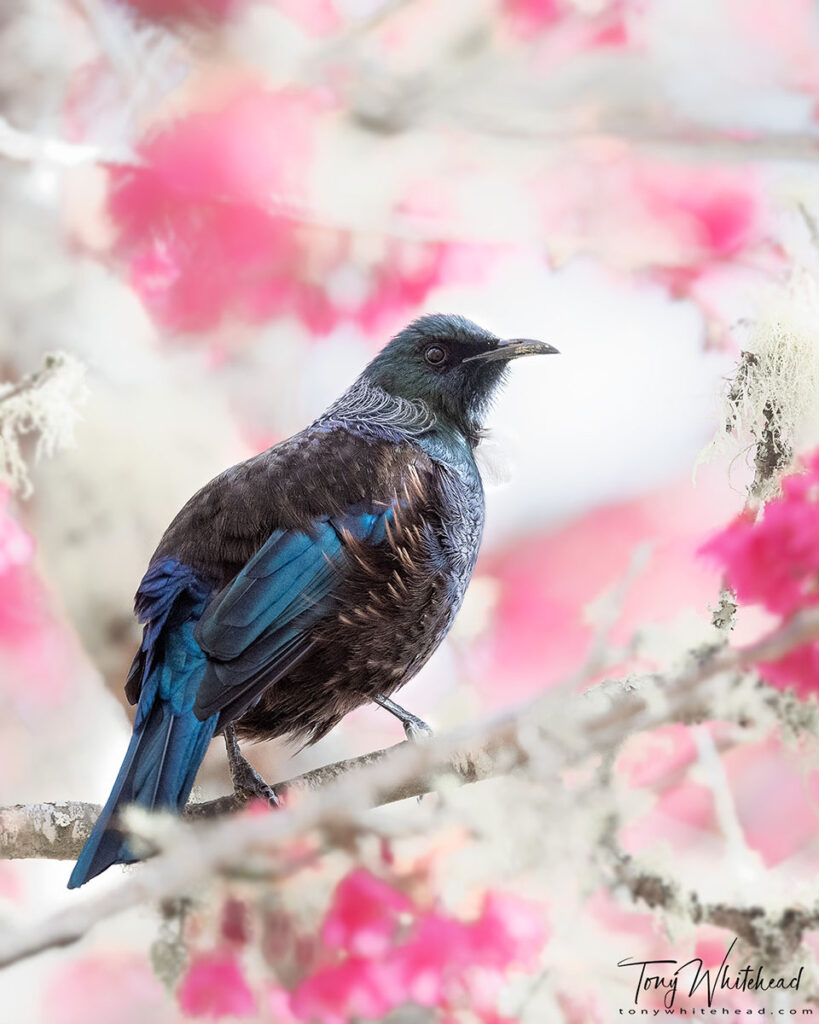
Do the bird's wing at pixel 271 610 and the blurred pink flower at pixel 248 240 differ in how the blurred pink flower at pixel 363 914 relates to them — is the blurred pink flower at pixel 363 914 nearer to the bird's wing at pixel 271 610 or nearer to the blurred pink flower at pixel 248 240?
the bird's wing at pixel 271 610

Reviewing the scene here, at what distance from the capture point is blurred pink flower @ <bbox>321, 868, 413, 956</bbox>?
147 cm

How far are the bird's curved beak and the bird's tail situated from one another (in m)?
0.72

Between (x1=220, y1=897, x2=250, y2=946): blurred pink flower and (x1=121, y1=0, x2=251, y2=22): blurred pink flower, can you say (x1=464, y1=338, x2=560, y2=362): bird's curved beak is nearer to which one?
(x1=220, y1=897, x2=250, y2=946): blurred pink flower

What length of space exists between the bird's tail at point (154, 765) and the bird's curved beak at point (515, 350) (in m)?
0.72

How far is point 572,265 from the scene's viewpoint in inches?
87.4

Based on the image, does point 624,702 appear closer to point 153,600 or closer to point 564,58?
point 153,600

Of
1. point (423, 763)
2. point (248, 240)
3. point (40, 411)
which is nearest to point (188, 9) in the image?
point (248, 240)

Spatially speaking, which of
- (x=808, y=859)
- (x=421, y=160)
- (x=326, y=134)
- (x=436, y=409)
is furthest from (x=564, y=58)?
(x=808, y=859)

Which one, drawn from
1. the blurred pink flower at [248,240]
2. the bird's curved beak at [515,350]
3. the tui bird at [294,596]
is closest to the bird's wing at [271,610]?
the tui bird at [294,596]

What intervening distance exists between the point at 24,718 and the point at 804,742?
5.03 ft

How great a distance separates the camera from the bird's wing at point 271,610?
→ 1383mm

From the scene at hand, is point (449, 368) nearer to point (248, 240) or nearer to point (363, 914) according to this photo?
point (248, 240)

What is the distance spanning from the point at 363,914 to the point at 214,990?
0.71ft

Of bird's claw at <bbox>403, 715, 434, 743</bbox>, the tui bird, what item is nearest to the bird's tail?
the tui bird
